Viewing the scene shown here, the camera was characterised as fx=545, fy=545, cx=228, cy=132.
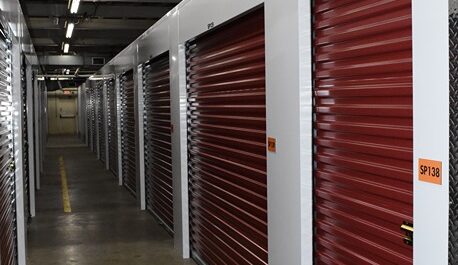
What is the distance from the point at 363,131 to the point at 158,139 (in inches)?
228

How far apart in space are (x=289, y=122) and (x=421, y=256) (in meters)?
1.46

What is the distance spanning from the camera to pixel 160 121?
27.0 ft

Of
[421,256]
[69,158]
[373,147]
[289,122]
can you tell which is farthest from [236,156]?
[69,158]

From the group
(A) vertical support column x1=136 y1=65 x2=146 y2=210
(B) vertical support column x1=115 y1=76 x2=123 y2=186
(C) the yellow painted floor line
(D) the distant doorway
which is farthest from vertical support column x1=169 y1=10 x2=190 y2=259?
(D) the distant doorway

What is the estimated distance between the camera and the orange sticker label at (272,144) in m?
3.85

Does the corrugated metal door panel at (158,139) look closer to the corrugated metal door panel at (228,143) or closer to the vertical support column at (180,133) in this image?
the vertical support column at (180,133)

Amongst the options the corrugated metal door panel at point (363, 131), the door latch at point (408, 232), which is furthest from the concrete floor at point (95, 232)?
the door latch at point (408, 232)

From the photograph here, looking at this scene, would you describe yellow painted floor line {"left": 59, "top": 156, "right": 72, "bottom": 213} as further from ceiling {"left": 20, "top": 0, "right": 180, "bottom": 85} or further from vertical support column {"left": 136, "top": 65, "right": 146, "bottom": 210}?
ceiling {"left": 20, "top": 0, "right": 180, "bottom": 85}

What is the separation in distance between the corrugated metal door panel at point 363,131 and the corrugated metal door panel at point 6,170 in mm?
2964

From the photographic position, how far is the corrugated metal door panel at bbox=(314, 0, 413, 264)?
2.68 m

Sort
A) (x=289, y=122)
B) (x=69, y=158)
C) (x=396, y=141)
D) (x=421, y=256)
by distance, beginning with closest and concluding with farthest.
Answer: (x=421, y=256) → (x=396, y=141) → (x=289, y=122) → (x=69, y=158)

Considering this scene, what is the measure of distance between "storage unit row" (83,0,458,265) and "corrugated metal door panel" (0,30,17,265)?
Result: 1.92 m

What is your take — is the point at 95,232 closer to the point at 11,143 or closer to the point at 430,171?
the point at 11,143

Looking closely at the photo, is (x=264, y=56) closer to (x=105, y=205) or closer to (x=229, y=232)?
(x=229, y=232)
